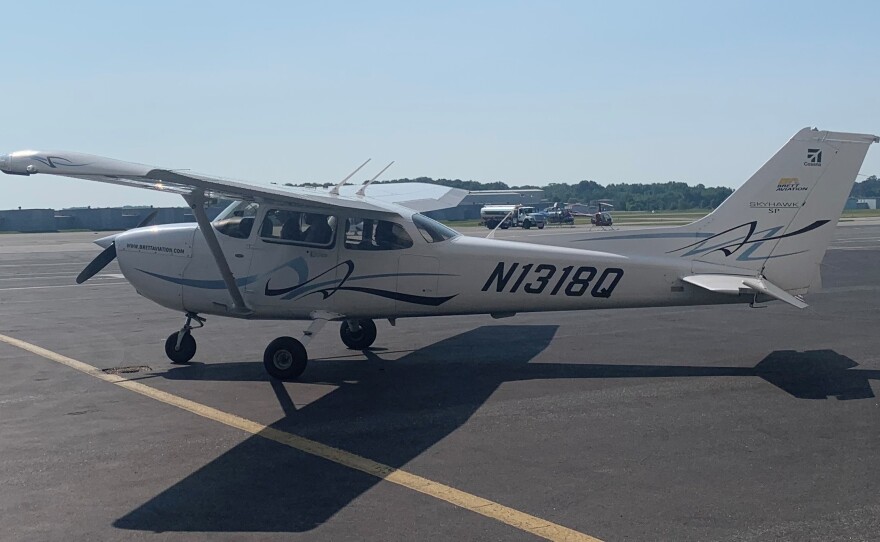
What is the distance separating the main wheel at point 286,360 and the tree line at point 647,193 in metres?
89.6

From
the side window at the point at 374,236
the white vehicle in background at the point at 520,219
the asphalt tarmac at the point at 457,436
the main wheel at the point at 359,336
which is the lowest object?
the asphalt tarmac at the point at 457,436

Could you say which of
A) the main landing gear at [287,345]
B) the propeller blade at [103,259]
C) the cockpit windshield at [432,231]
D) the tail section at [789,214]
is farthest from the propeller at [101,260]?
the tail section at [789,214]

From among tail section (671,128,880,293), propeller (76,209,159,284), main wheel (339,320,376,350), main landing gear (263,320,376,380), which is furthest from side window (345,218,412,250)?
tail section (671,128,880,293)

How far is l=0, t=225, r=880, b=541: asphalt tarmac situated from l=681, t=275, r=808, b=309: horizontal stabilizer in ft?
3.20

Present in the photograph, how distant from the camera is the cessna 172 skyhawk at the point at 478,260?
10203 mm

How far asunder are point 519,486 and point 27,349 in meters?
9.05

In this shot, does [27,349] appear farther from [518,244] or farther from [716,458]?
[716,458]

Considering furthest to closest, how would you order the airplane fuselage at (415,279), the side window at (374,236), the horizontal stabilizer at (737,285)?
1. the side window at (374,236)
2. the airplane fuselage at (415,279)
3. the horizontal stabilizer at (737,285)

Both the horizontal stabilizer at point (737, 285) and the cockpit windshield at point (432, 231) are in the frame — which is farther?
the cockpit windshield at point (432, 231)

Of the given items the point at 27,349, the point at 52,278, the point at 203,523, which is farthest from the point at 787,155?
the point at 52,278

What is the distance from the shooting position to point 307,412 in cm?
864

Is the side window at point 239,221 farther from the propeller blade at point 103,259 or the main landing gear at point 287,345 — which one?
the propeller blade at point 103,259

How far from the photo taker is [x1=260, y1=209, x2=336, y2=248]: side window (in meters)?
10.8

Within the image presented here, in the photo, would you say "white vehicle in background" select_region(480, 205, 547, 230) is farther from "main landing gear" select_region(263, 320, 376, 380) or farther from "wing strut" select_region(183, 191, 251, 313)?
"main landing gear" select_region(263, 320, 376, 380)
